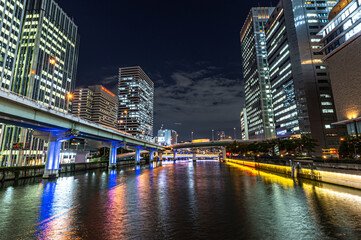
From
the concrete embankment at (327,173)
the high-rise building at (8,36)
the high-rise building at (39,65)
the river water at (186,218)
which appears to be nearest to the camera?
the river water at (186,218)

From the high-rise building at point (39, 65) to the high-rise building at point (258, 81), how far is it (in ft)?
491

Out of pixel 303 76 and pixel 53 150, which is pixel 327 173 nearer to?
pixel 53 150

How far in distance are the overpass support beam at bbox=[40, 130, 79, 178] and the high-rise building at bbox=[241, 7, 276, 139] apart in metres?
151

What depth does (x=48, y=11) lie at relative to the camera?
4508 inches

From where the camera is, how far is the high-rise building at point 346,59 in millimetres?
76000

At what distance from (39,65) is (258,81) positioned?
6360 inches

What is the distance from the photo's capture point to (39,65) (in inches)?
4085

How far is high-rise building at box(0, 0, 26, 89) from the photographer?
8544 cm

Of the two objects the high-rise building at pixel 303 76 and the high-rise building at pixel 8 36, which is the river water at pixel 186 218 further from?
the high-rise building at pixel 303 76

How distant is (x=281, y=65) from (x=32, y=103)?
14116 cm

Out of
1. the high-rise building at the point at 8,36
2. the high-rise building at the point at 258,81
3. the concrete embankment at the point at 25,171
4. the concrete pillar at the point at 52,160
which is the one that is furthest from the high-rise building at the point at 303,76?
the high-rise building at the point at 8,36

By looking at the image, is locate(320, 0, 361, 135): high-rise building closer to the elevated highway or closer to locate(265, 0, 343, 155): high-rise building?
locate(265, 0, 343, 155): high-rise building

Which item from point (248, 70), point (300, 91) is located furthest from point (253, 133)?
point (300, 91)

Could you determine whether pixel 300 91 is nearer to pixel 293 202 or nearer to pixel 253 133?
pixel 253 133
